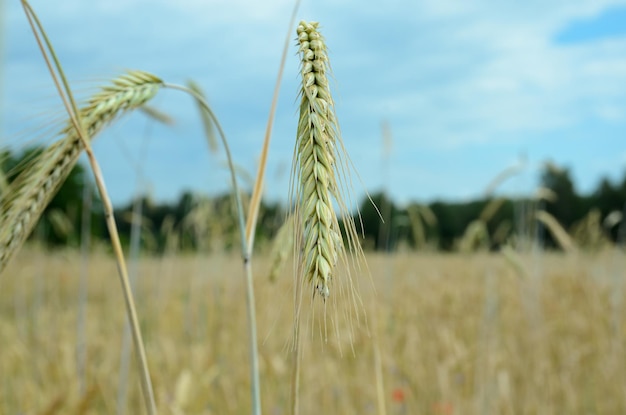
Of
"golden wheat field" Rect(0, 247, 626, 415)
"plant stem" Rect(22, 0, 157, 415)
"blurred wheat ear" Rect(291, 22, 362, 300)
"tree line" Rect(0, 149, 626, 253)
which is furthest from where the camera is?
"tree line" Rect(0, 149, 626, 253)

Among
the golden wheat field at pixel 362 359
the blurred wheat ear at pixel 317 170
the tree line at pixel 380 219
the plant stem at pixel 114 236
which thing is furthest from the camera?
the tree line at pixel 380 219

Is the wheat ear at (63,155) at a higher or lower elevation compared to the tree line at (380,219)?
higher

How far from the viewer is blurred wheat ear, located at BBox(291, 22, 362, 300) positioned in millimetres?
517

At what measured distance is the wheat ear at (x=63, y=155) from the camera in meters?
0.77

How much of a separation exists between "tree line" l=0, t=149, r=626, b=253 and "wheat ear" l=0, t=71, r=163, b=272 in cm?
13

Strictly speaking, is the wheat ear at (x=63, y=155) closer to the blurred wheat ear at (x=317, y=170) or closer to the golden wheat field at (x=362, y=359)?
the blurred wheat ear at (x=317, y=170)

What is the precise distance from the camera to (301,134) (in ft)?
1.78

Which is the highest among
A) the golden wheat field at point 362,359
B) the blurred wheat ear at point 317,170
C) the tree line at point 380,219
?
the blurred wheat ear at point 317,170

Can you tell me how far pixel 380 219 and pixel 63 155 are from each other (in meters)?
0.42

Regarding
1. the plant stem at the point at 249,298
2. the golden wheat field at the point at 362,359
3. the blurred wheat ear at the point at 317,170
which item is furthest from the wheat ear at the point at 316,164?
the golden wheat field at the point at 362,359

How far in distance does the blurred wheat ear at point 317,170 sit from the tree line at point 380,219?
39 mm

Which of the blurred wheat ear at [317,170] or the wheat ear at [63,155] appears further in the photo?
the wheat ear at [63,155]

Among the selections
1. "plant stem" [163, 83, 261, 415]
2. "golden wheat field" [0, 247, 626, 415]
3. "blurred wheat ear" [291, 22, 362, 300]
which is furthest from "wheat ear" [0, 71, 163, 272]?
"golden wheat field" [0, 247, 626, 415]

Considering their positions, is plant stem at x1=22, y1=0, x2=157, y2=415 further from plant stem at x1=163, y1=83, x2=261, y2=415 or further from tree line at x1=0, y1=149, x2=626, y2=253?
tree line at x1=0, y1=149, x2=626, y2=253
